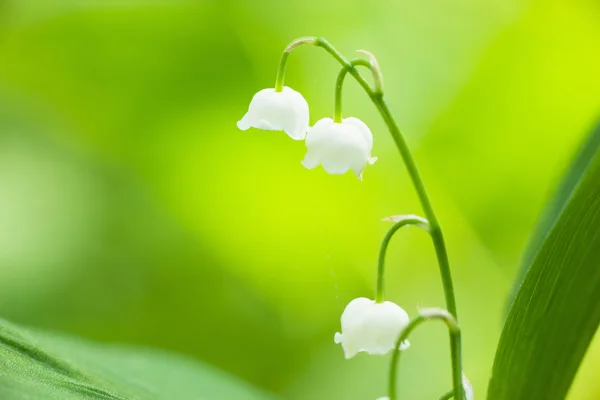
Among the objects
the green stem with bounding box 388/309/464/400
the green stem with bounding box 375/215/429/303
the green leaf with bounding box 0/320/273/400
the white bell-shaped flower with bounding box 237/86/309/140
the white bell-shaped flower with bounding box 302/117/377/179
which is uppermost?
the white bell-shaped flower with bounding box 237/86/309/140

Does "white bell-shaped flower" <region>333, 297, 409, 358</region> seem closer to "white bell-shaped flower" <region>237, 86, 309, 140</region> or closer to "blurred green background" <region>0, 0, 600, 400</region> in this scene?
"white bell-shaped flower" <region>237, 86, 309, 140</region>

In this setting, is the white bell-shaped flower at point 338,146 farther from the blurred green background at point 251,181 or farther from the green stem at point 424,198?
the blurred green background at point 251,181

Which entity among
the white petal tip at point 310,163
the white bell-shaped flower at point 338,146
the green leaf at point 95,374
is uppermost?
the white bell-shaped flower at point 338,146

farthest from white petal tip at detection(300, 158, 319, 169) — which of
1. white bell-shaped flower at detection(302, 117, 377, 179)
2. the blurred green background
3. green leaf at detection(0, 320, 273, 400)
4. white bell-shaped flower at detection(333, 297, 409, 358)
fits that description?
the blurred green background

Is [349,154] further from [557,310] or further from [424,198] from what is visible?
[557,310]

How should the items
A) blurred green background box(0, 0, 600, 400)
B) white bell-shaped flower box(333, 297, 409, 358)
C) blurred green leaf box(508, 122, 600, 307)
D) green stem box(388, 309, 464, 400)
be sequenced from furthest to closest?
1. blurred green background box(0, 0, 600, 400)
2. blurred green leaf box(508, 122, 600, 307)
3. white bell-shaped flower box(333, 297, 409, 358)
4. green stem box(388, 309, 464, 400)

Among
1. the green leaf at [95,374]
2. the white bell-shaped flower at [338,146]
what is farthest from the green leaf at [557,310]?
the green leaf at [95,374]

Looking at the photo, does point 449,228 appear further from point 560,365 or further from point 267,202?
point 560,365
